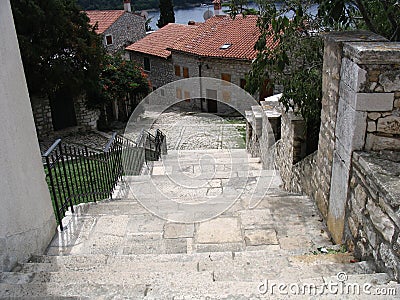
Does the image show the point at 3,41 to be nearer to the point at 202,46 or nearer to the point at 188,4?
the point at 202,46

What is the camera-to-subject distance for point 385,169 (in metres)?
2.77

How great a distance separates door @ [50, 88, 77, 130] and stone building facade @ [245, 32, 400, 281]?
1389 cm

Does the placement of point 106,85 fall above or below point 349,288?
below

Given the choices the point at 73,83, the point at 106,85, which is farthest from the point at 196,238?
the point at 106,85

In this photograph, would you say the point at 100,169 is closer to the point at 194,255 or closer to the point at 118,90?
the point at 194,255

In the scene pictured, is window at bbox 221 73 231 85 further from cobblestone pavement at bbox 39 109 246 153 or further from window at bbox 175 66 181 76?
window at bbox 175 66 181 76

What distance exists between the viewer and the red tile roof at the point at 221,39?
1828 centimetres

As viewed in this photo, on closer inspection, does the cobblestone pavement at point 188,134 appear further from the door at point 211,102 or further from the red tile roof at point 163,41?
the red tile roof at point 163,41

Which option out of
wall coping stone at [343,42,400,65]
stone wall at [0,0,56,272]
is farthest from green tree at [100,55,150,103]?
wall coping stone at [343,42,400,65]

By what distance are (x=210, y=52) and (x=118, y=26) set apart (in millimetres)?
8652

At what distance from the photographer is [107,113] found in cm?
1869

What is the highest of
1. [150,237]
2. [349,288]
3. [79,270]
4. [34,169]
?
[34,169]

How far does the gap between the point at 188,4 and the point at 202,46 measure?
17186mm

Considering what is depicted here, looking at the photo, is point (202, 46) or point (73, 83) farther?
point (202, 46)
